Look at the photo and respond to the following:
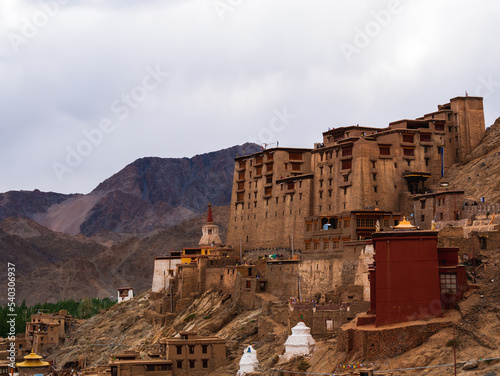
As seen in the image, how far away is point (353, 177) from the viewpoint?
86.1 m

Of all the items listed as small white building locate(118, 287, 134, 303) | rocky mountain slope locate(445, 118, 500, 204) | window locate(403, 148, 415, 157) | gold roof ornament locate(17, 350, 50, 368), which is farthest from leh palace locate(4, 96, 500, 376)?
small white building locate(118, 287, 134, 303)

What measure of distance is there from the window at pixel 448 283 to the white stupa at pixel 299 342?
36.0 feet

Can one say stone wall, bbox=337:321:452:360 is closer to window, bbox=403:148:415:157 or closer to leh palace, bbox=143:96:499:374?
leh palace, bbox=143:96:499:374

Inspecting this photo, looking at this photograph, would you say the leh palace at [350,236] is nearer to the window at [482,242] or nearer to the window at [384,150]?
the window at [384,150]

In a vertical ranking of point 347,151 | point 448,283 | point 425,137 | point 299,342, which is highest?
point 425,137

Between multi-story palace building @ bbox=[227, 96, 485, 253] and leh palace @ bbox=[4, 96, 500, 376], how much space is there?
135 mm

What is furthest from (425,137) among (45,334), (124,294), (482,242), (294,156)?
(124,294)

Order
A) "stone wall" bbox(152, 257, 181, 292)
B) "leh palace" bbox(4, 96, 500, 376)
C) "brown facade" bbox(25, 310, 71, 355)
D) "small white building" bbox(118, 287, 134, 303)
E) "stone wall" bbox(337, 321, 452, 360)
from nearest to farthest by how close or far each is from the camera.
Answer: "stone wall" bbox(337, 321, 452, 360) < "leh palace" bbox(4, 96, 500, 376) < "stone wall" bbox(152, 257, 181, 292) < "brown facade" bbox(25, 310, 71, 355) < "small white building" bbox(118, 287, 134, 303)

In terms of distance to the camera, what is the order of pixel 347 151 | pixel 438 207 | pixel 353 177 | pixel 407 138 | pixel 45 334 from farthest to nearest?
1. pixel 45 334
2. pixel 407 138
3. pixel 347 151
4. pixel 353 177
5. pixel 438 207

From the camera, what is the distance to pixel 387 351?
4997 centimetres

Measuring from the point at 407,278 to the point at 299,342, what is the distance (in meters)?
11.0

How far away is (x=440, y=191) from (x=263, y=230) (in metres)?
24.3

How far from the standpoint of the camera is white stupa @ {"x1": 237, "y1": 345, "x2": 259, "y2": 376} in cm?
6244

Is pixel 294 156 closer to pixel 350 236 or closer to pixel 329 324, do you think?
pixel 350 236
